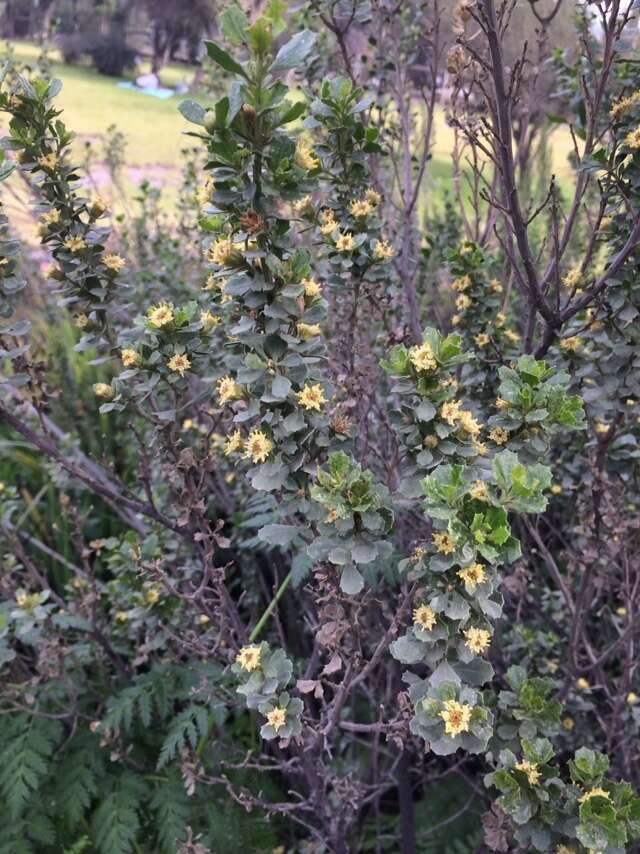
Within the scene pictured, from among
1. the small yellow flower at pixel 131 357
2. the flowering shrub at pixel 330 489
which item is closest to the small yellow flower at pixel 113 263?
the flowering shrub at pixel 330 489

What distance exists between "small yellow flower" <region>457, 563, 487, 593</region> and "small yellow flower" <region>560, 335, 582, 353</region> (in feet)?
2.47

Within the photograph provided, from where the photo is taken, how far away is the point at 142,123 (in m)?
4.90

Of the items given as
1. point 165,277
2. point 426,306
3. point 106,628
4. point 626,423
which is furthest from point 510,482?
point 426,306

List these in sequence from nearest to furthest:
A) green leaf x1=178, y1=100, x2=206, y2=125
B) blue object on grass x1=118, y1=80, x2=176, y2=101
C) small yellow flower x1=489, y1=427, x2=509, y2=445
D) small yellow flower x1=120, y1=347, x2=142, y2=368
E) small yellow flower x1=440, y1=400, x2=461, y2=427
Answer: green leaf x1=178, y1=100, x2=206, y2=125
small yellow flower x1=440, y1=400, x2=461, y2=427
small yellow flower x1=489, y1=427, x2=509, y2=445
small yellow flower x1=120, y1=347, x2=142, y2=368
blue object on grass x1=118, y1=80, x2=176, y2=101

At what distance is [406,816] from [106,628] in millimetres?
953

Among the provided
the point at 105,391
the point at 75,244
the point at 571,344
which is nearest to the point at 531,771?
the point at 571,344

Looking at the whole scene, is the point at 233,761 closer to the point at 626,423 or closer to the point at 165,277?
the point at 626,423

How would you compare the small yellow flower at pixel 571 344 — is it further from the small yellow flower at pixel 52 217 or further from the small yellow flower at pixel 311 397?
the small yellow flower at pixel 52 217

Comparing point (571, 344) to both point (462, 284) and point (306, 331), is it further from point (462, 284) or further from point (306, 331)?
point (306, 331)

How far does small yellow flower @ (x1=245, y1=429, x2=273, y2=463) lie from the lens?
974mm

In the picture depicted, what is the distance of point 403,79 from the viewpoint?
6.66 feet

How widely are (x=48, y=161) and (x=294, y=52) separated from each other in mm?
606

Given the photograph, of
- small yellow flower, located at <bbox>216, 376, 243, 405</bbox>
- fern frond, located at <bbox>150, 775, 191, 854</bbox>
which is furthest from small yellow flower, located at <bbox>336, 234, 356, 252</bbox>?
fern frond, located at <bbox>150, 775, 191, 854</bbox>

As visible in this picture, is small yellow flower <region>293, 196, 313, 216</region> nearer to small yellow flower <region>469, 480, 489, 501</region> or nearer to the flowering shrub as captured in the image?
the flowering shrub
